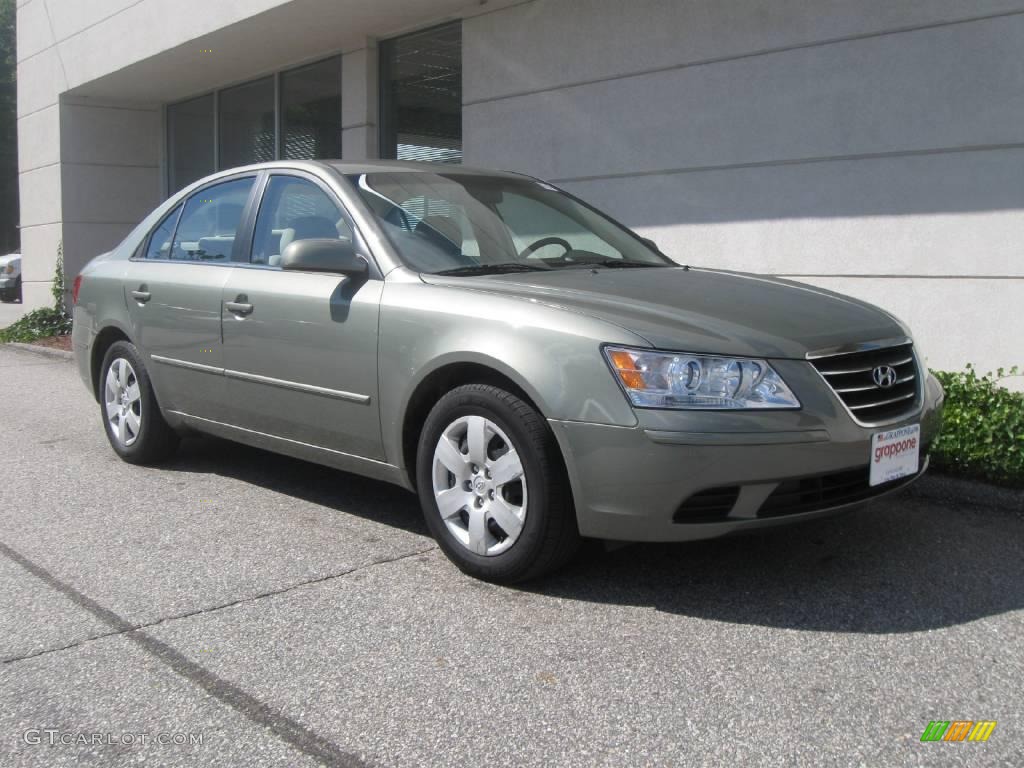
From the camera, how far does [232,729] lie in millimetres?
2738

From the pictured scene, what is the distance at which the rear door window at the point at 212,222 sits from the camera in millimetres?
5211

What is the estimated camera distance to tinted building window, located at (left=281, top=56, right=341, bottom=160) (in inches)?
471

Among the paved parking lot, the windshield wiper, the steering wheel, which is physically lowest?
the paved parking lot

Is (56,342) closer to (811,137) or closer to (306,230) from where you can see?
(306,230)

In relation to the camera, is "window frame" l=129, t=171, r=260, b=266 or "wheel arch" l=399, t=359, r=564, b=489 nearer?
"wheel arch" l=399, t=359, r=564, b=489

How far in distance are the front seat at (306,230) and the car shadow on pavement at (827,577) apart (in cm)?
180

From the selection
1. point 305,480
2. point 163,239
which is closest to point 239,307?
point 305,480

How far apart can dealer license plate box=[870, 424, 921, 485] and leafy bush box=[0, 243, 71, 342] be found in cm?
1280

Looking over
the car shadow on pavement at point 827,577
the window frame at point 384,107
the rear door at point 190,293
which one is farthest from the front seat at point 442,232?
the window frame at point 384,107

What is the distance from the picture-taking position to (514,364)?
143 inches

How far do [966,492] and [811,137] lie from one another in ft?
9.79

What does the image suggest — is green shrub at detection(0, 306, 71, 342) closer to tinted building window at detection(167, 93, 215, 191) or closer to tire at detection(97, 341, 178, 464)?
tinted building window at detection(167, 93, 215, 191)

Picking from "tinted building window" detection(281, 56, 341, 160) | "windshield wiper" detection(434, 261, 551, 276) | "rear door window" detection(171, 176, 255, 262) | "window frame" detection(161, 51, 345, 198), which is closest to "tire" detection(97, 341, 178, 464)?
"rear door window" detection(171, 176, 255, 262)

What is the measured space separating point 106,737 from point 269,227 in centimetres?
282
